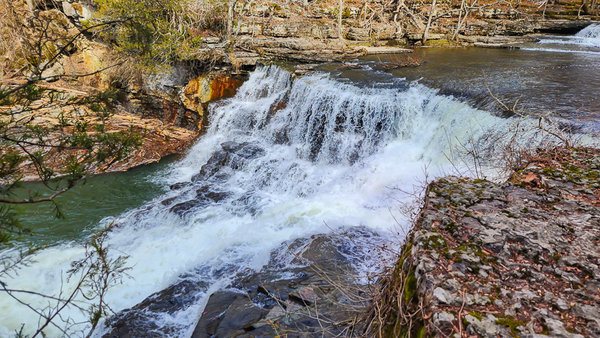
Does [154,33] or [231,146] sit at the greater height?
[154,33]

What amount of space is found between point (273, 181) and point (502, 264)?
684 cm

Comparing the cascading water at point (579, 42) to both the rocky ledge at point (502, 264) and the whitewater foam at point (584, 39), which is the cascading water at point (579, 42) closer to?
the whitewater foam at point (584, 39)

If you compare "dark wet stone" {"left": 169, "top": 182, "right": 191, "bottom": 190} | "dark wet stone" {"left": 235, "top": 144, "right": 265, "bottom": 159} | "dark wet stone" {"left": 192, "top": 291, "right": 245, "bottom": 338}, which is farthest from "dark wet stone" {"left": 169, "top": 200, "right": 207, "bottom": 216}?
"dark wet stone" {"left": 192, "top": 291, "right": 245, "bottom": 338}

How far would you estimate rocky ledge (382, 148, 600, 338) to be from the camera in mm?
1592

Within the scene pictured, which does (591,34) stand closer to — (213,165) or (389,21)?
(389,21)

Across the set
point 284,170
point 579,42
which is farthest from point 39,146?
point 579,42

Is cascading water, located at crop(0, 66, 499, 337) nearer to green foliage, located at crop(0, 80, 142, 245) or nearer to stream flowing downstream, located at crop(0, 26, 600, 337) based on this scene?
stream flowing downstream, located at crop(0, 26, 600, 337)

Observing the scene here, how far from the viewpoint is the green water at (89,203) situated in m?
6.98

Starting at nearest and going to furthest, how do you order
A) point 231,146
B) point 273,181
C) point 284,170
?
point 273,181, point 284,170, point 231,146

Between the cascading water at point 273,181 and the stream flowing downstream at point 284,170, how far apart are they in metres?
0.03

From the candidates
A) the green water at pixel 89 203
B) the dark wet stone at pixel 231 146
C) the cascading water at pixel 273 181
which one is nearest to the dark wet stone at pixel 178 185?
the cascading water at pixel 273 181

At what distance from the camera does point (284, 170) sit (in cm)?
872

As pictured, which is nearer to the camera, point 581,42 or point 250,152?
point 250,152

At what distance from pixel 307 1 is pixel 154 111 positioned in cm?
1106
